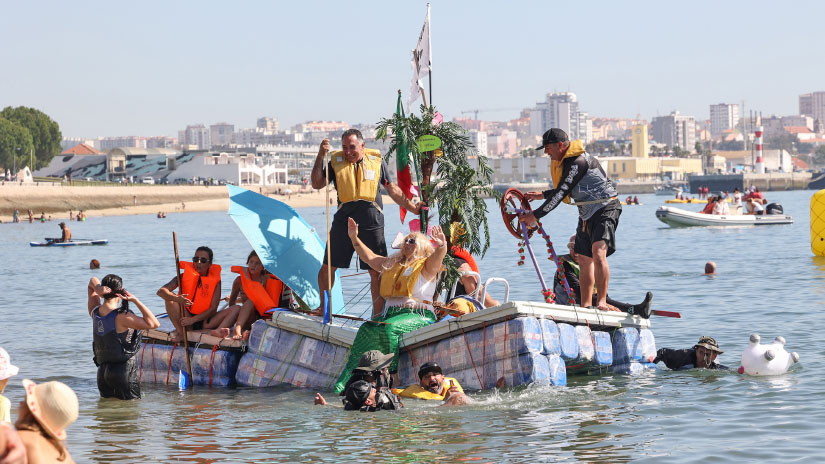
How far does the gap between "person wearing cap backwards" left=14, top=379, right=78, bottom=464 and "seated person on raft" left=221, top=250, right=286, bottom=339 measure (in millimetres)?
7301

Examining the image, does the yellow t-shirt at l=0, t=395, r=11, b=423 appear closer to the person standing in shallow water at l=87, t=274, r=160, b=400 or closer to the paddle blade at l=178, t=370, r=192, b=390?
the person standing in shallow water at l=87, t=274, r=160, b=400

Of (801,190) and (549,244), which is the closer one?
(549,244)

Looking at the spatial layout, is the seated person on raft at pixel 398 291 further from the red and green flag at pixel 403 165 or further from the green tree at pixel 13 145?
the green tree at pixel 13 145

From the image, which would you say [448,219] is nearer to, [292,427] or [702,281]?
[292,427]

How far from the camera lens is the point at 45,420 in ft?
16.9

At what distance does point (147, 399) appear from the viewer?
1190cm

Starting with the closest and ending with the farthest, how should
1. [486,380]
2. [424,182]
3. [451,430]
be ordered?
[451,430] → [486,380] → [424,182]

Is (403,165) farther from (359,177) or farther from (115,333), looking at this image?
(115,333)

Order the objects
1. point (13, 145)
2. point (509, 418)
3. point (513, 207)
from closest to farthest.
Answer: point (509, 418), point (513, 207), point (13, 145)

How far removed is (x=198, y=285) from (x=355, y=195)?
2270 millimetres

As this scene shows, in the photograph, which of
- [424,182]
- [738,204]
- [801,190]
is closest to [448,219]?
[424,182]

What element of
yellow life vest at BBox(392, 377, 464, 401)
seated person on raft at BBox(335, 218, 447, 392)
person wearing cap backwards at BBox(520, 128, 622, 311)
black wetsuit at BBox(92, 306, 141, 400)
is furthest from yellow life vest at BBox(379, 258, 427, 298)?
black wetsuit at BBox(92, 306, 141, 400)

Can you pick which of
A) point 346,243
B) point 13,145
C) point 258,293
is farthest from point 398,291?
point 13,145

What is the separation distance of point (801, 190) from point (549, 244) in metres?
181
